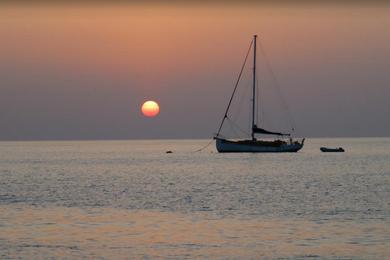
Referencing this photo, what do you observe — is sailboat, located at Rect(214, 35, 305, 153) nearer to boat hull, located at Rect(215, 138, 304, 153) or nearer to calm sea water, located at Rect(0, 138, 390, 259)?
boat hull, located at Rect(215, 138, 304, 153)

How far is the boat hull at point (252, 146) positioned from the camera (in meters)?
145

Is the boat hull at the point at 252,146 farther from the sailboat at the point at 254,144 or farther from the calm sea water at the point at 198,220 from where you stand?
the calm sea water at the point at 198,220

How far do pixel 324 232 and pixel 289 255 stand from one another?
22.1 feet

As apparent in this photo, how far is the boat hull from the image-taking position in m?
145

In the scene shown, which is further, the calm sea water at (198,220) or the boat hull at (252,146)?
the boat hull at (252,146)

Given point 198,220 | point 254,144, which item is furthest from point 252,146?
point 198,220

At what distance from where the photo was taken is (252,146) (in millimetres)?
145000

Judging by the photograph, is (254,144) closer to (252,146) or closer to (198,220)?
(252,146)

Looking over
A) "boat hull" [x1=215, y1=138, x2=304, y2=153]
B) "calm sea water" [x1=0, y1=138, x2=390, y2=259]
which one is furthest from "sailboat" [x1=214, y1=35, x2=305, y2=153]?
"calm sea water" [x1=0, y1=138, x2=390, y2=259]

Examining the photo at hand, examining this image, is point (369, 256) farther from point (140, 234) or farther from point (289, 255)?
point (140, 234)

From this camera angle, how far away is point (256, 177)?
9250cm

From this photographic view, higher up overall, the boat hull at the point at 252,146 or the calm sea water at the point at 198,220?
the calm sea water at the point at 198,220

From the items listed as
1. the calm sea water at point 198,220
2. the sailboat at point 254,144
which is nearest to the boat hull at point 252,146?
the sailboat at point 254,144

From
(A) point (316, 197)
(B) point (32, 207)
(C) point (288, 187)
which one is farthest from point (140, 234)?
(C) point (288, 187)
